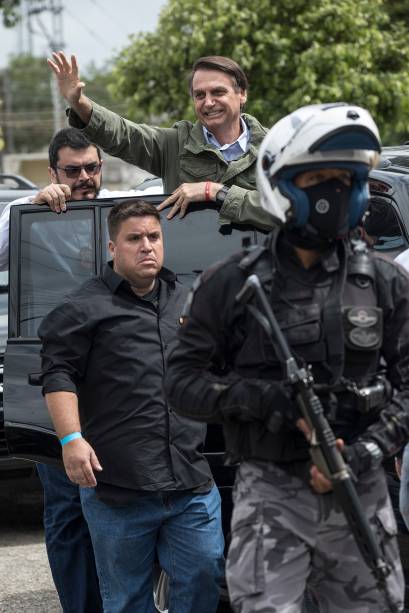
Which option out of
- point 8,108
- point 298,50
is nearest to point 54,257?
point 298,50

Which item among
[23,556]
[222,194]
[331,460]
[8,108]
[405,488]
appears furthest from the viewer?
[8,108]

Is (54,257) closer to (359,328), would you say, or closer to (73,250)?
(73,250)

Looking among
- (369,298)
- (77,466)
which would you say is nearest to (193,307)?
(369,298)

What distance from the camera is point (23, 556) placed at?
657 cm

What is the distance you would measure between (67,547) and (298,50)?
1168 centimetres

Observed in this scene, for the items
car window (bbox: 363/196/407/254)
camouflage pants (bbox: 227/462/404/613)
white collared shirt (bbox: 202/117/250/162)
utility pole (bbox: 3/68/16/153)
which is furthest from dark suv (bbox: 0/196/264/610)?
utility pole (bbox: 3/68/16/153)

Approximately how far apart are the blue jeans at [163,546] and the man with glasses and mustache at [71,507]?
2.24ft

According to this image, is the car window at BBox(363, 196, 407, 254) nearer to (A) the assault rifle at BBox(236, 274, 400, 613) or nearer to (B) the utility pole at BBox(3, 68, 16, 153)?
(A) the assault rifle at BBox(236, 274, 400, 613)

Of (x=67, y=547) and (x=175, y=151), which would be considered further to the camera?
(x=67, y=547)

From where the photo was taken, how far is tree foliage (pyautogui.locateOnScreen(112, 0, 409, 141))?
1516cm

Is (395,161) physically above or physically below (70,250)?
above

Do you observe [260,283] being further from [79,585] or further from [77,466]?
[79,585]

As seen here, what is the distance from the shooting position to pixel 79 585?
16.1 ft

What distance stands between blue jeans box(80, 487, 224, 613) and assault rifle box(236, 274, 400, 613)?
1.21 m
